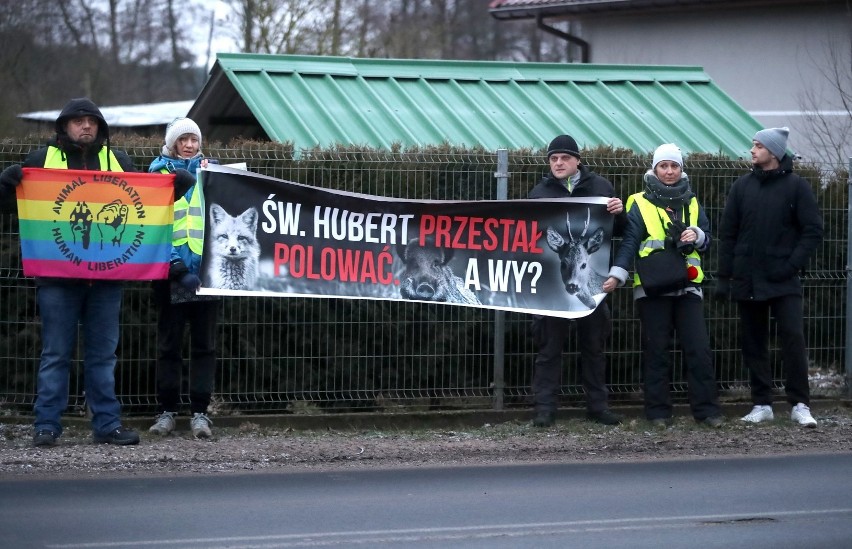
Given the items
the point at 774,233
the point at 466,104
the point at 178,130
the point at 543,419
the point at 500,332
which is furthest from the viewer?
the point at 466,104

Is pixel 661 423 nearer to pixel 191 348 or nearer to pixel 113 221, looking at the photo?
pixel 191 348

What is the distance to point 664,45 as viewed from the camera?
21.7m

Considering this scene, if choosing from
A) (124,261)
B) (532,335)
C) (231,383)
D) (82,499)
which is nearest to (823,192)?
(532,335)

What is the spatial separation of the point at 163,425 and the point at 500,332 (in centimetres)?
293

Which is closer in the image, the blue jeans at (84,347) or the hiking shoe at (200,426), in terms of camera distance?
the blue jeans at (84,347)

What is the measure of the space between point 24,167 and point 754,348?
606cm

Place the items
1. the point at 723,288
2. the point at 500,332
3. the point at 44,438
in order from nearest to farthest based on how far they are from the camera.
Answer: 1. the point at 44,438
2. the point at 723,288
3. the point at 500,332

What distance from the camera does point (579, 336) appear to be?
34.2 ft

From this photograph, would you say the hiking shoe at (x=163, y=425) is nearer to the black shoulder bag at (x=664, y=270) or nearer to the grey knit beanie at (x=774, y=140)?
the black shoulder bag at (x=664, y=270)

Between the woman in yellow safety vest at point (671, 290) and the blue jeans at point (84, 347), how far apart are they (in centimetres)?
399

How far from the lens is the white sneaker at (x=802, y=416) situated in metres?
10.3

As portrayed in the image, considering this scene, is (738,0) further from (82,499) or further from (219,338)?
(82,499)

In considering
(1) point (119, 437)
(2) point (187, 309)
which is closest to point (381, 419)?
(2) point (187, 309)

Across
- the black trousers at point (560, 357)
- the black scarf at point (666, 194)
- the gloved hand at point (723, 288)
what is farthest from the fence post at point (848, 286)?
the black trousers at point (560, 357)
